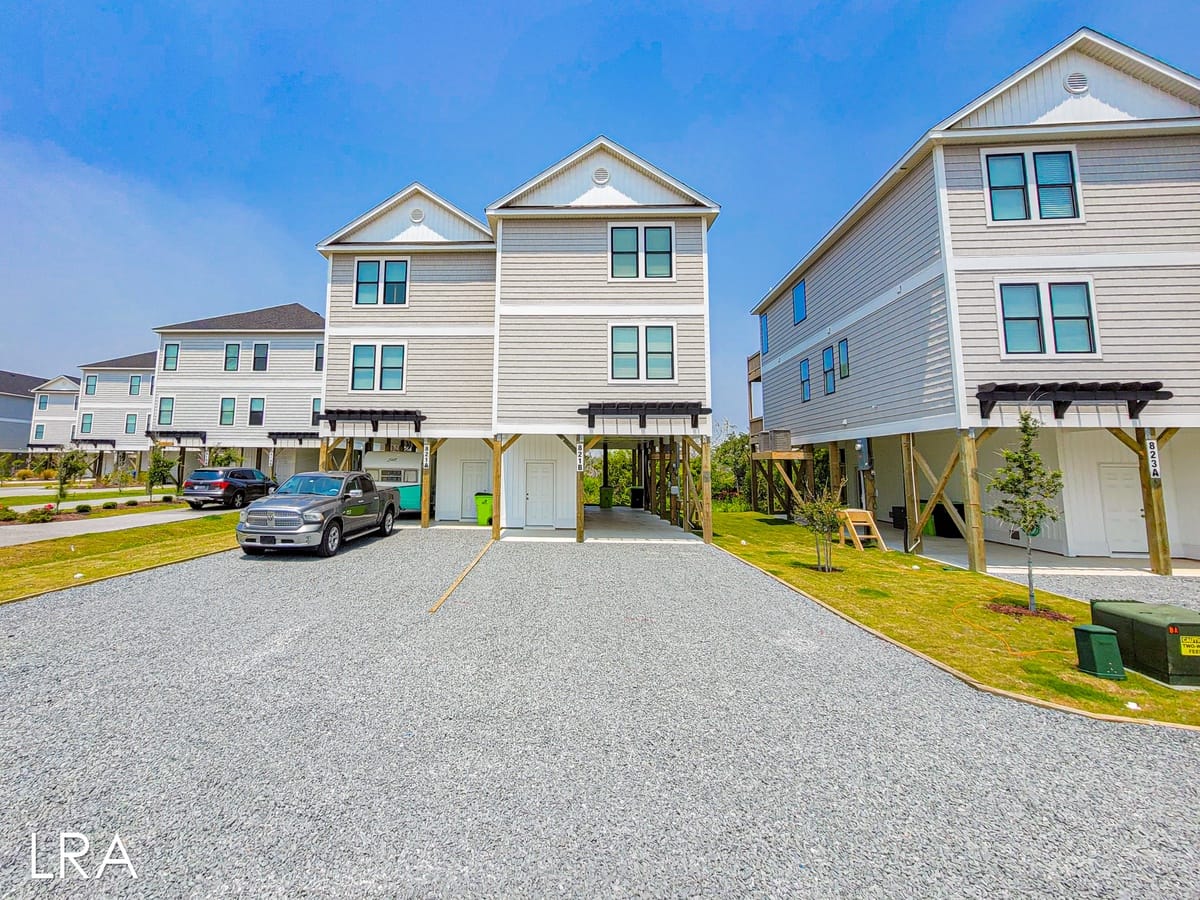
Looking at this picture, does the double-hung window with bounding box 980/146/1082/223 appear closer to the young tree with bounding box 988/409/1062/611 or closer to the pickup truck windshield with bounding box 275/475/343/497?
the young tree with bounding box 988/409/1062/611

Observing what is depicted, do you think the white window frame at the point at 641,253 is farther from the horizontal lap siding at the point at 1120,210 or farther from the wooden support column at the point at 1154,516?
the wooden support column at the point at 1154,516

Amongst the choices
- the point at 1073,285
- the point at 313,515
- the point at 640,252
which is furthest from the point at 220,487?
the point at 1073,285

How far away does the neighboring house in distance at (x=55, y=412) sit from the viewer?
38.9 meters

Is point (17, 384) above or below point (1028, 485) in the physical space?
above

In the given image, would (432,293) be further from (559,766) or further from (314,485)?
(559,766)

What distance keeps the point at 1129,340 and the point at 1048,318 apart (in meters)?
1.71

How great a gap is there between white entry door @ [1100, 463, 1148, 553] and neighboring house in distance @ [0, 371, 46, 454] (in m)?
68.1

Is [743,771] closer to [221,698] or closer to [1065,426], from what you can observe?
[221,698]

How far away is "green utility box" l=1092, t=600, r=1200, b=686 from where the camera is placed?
5.29m

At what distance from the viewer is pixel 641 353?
14.6m

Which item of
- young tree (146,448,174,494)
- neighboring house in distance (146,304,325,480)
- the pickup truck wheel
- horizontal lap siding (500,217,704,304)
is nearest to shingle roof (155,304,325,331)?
neighboring house in distance (146,304,325,480)

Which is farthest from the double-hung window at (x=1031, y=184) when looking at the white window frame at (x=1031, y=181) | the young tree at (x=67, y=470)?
the young tree at (x=67, y=470)

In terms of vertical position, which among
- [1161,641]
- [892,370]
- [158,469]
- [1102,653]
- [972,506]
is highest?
[892,370]

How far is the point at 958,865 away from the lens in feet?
9.43
